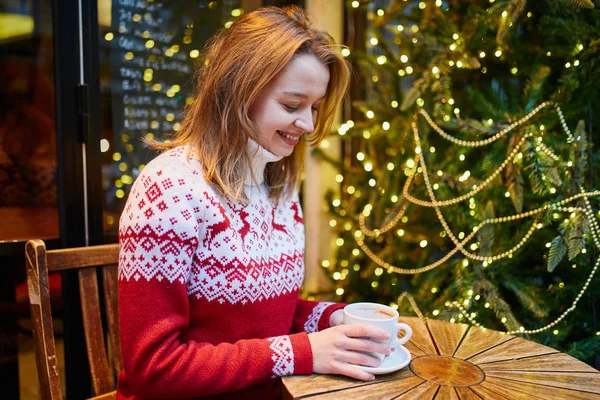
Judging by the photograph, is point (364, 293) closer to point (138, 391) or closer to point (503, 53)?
point (503, 53)

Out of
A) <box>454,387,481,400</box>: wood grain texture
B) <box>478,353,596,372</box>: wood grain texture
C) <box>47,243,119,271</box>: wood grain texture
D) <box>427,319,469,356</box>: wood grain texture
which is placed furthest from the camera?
<box>47,243,119,271</box>: wood grain texture

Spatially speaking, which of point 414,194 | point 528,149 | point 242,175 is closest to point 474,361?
point 242,175

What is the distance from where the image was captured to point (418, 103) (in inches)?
A: 75.3

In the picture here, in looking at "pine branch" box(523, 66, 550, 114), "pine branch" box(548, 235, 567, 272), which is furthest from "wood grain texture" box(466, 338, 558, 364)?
"pine branch" box(523, 66, 550, 114)

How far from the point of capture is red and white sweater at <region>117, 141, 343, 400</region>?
930 mm

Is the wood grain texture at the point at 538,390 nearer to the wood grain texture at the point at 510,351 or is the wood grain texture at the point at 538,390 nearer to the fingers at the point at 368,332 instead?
the wood grain texture at the point at 510,351

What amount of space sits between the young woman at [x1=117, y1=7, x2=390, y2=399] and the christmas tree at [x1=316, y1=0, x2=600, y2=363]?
29.4 inches

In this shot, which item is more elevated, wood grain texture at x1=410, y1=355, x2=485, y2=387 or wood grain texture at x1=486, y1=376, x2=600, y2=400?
wood grain texture at x1=486, y1=376, x2=600, y2=400

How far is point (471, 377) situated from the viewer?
95cm

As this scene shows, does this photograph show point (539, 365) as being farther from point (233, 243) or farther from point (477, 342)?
point (233, 243)

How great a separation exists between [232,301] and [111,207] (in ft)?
3.16

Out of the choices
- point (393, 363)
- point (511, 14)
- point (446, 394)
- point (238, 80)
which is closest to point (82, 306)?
point (238, 80)

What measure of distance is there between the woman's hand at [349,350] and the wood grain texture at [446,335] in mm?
208

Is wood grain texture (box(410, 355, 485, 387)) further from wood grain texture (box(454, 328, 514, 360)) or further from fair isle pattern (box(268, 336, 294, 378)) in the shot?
fair isle pattern (box(268, 336, 294, 378))
